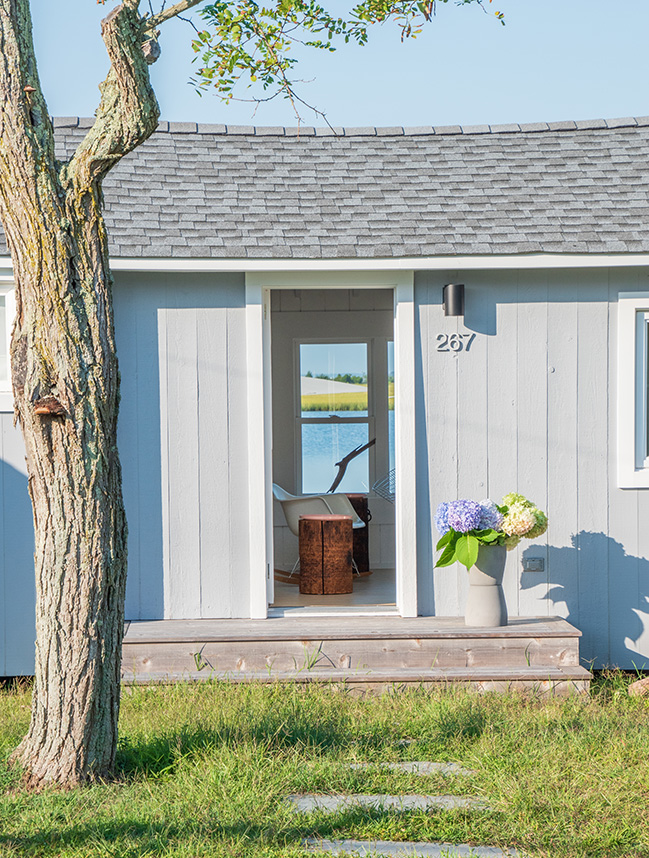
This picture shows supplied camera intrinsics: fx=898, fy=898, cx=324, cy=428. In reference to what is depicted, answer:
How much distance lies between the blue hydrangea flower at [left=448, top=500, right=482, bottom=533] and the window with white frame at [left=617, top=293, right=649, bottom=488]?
1042 millimetres

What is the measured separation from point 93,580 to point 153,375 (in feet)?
7.10

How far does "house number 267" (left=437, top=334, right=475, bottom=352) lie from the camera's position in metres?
5.35

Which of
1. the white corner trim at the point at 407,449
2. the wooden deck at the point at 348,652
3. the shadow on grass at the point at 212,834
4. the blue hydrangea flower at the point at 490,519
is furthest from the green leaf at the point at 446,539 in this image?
the shadow on grass at the point at 212,834

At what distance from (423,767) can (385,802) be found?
42 cm

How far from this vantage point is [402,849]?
2.91 metres

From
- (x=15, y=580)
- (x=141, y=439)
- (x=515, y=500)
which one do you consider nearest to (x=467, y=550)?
(x=515, y=500)

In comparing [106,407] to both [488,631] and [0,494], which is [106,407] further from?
[488,631]

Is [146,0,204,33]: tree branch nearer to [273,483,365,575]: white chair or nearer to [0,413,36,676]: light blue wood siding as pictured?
[0,413,36,676]: light blue wood siding

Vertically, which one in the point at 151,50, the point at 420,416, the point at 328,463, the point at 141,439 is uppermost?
the point at 151,50

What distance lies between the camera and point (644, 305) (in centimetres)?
534

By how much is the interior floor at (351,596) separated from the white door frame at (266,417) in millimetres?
437

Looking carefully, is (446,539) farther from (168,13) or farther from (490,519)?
(168,13)

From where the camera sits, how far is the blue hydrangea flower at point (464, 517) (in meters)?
4.87

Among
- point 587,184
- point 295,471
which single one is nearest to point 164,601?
point 295,471
